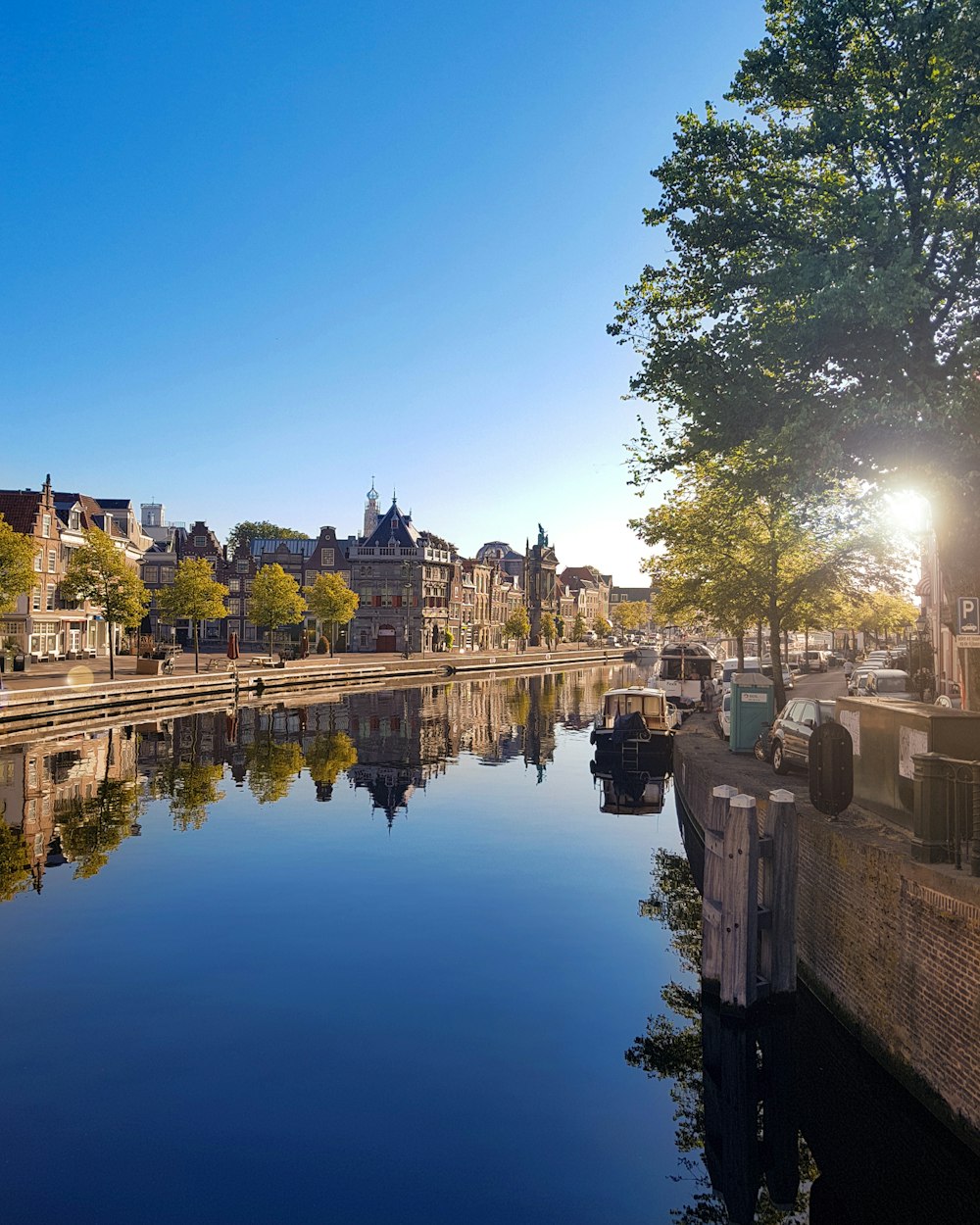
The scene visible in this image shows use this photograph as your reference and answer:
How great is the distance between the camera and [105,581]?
202 ft

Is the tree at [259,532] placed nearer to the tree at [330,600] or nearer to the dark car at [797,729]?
the tree at [330,600]

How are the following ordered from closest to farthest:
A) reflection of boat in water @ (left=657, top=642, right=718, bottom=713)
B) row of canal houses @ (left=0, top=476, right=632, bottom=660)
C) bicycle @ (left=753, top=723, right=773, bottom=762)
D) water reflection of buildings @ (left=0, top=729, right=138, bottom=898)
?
1. water reflection of buildings @ (left=0, top=729, right=138, bottom=898)
2. bicycle @ (left=753, top=723, right=773, bottom=762)
3. reflection of boat in water @ (left=657, top=642, right=718, bottom=713)
4. row of canal houses @ (left=0, top=476, right=632, bottom=660)

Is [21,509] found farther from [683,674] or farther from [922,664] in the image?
[922,664]

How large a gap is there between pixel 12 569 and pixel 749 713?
44238 millimetres

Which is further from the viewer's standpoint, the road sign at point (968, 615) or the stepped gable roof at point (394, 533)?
the stepped gable roof at point (394, 533)

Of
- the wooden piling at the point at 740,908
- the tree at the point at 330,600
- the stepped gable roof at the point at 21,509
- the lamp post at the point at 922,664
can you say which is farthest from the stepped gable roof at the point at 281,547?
the wooden piling at the point at 740,908

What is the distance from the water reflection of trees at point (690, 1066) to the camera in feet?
31.6

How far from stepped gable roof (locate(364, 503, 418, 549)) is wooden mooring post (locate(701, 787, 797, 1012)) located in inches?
4239

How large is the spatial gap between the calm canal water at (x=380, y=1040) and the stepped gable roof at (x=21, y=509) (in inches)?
2043

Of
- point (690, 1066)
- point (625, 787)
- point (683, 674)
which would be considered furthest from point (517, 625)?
point (690, 1066)

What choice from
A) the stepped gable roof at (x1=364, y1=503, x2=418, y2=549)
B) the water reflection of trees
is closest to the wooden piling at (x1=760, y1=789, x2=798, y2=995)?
the water reflection of trees

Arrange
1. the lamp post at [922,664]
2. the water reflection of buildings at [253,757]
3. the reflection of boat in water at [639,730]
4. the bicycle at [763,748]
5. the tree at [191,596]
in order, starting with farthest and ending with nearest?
the tree at [191,596], the lamp post at [922,664], the reflection of boat in water at [639,730], the water reflection of buildings at [253,757], the bicycle at [763,748]

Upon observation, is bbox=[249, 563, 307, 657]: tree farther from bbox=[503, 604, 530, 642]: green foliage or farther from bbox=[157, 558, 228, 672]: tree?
bbox=[503, 604, 530, 642]: green foliage

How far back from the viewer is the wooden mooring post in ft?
41.9
